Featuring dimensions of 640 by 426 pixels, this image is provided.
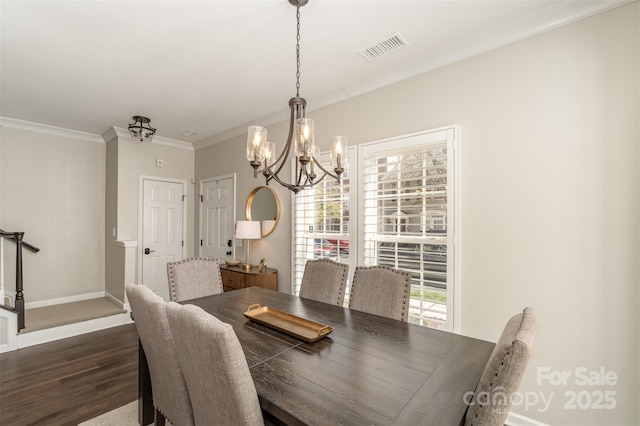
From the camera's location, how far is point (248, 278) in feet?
11.8

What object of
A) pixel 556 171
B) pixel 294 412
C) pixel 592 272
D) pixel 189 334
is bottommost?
pixel 294 412

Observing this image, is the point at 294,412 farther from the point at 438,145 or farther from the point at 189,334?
the point at 438,145

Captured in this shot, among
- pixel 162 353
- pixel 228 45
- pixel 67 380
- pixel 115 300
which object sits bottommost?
pixel 67 380

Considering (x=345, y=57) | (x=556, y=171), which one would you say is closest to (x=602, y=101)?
(x=556, y=171)

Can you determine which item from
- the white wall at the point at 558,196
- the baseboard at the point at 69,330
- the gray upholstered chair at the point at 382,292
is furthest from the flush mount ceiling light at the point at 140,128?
the white wall at the point at 558,196

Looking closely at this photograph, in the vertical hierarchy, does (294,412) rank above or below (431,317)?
above

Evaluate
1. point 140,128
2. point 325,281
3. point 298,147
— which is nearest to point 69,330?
point 140,128

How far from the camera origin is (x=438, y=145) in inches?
96.7

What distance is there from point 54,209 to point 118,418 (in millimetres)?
3650

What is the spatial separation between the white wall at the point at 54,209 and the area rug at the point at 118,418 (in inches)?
126

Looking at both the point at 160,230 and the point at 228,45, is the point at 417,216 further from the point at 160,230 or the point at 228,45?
the point at 160,230

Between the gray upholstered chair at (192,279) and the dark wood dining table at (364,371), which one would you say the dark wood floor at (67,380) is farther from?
the dark wood dining table at (364,371)

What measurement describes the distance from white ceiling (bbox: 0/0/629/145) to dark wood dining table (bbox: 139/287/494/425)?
2.01 meters

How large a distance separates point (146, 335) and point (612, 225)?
272 cm
